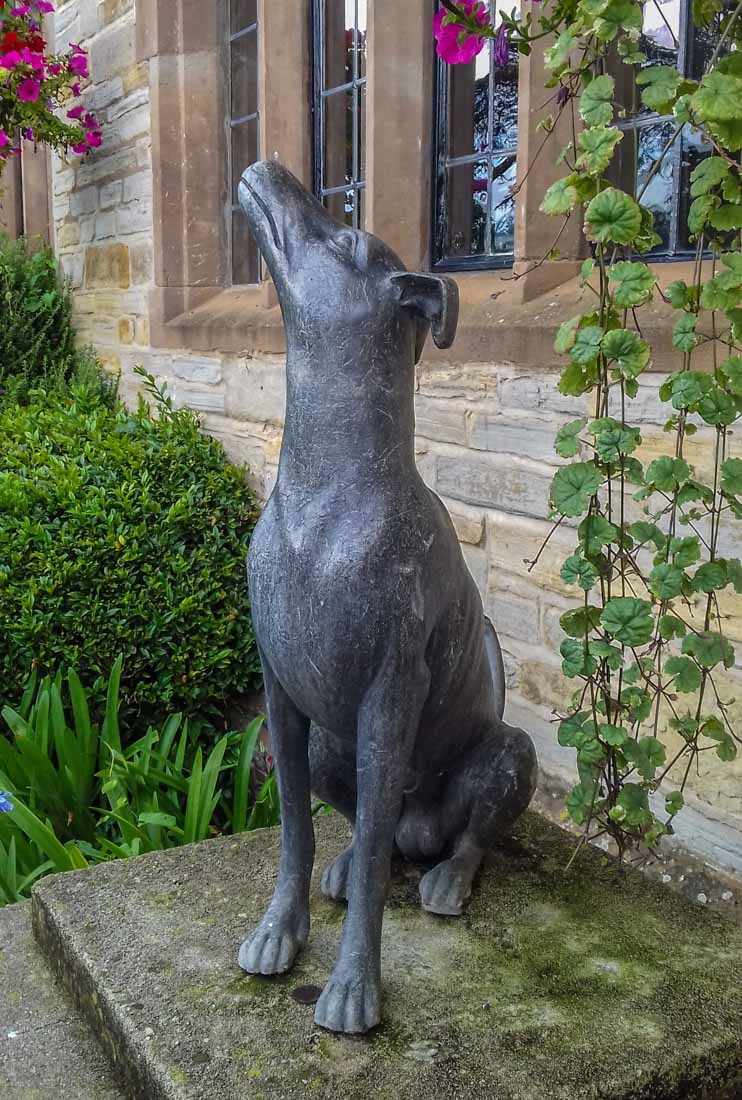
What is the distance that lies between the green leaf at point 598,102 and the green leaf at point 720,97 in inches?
6.5

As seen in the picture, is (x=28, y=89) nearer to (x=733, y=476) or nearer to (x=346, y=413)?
(x=346, y=413)

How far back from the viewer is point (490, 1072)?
1.42 meters

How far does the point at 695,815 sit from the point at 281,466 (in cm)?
171

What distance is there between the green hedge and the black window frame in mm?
2221

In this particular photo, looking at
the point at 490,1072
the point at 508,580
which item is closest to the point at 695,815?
the point at 508,580

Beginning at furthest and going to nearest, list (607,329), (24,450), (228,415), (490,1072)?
(228,415) < (24,450) < (607,329) < (490,1072)

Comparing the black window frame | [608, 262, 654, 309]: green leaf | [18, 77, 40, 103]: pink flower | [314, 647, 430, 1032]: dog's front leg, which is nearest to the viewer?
[314, 647, 430, 1032]: dog's front leg

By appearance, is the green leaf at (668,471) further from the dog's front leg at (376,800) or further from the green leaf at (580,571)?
the dog's front leg at (376,800)

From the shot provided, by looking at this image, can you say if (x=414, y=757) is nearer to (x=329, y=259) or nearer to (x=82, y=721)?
(x=329, y=259)

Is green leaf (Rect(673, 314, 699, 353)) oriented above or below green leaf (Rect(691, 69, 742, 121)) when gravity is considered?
below

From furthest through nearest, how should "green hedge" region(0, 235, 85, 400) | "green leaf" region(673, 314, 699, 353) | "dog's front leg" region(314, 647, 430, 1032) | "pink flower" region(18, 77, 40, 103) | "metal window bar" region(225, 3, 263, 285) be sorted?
"green hedge" region(0, 235, 85, 400) → "pink flower" region(18, 77, 40, 103) → "metal window bar" region(225, 3, 263, 285) → "green leaf" region(673, 314, 699, 353) → "dog's front leg" region(314, 647, 430, 1032)

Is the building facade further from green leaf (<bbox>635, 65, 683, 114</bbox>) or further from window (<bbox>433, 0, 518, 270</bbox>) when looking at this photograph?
green leaf (<bbox>635, 65, 683, 114</bbox>)

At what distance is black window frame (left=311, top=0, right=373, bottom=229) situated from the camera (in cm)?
441

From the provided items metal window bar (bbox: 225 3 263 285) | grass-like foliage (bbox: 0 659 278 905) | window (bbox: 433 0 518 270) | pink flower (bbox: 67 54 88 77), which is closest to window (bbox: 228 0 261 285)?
metal window bar (bbox: 225 3 263 285)
